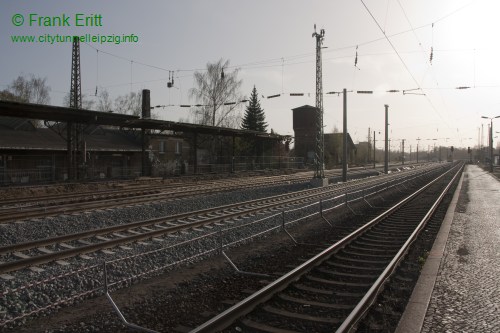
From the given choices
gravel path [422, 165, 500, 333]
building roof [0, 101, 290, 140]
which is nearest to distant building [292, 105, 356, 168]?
building roof [0, 101, 290, 140]

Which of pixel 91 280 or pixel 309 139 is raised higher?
pixel 309 139

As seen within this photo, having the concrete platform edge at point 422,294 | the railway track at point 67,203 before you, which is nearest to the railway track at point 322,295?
the concrete platform edge at point 422,294

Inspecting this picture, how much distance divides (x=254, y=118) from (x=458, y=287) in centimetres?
6710

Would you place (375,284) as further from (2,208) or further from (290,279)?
(2,208)

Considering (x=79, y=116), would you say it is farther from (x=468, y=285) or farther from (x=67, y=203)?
(x=468, y=285)

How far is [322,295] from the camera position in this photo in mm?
7047

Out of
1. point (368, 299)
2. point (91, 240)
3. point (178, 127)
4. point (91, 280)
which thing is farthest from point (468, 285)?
point (178, 127)

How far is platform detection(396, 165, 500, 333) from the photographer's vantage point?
5.96 m

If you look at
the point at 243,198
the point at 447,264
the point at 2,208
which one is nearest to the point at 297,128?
the point at 243,198

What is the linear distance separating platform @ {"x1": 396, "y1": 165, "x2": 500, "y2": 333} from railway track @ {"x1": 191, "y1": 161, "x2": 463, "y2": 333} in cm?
67

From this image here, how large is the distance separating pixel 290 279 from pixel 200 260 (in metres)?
2.86

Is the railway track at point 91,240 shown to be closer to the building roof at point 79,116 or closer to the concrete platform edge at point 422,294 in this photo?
the concrete platform edge at point 422,294

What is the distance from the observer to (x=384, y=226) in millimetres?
14336

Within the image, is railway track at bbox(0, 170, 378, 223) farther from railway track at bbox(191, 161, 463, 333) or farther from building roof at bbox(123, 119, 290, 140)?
railway track at bbox(191, 161, 463, 333)
